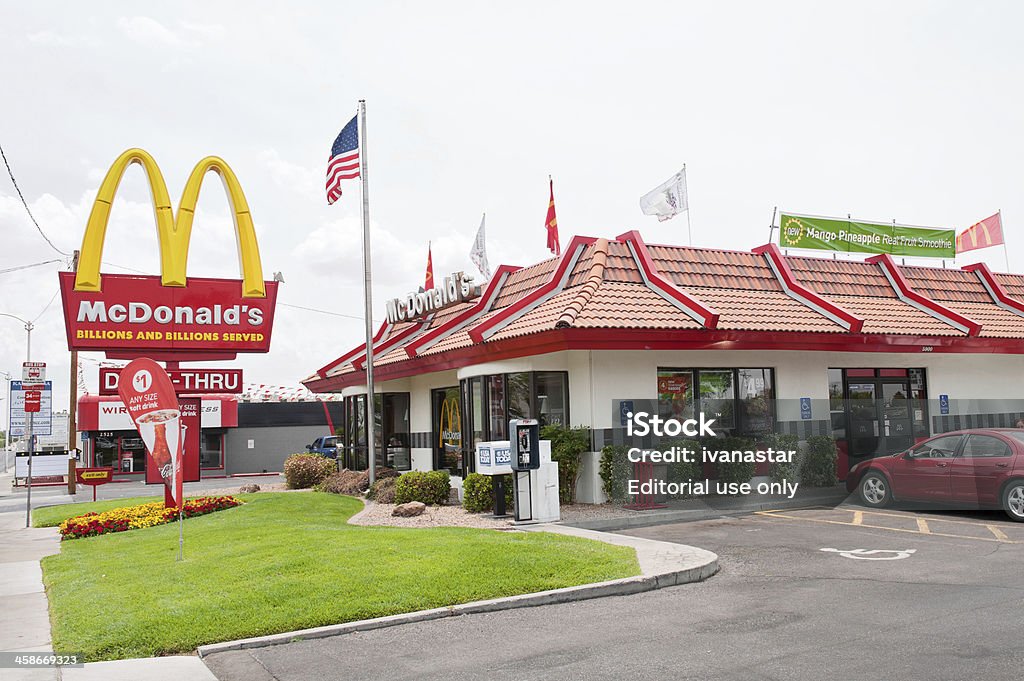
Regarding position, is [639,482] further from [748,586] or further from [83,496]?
[83,496]

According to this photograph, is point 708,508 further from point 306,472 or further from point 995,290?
point 306,472

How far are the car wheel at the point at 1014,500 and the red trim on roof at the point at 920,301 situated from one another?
7.89m

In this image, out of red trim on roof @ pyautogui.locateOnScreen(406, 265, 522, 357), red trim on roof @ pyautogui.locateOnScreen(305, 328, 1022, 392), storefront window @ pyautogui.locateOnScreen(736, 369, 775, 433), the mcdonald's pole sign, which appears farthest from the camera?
red trim on roof @ pyautogui.locateOnScreen(406, 265, 522, 357)

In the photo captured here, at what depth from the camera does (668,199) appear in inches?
913

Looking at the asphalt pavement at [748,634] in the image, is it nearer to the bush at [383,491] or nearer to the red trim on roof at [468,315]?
the bush at [383,491]

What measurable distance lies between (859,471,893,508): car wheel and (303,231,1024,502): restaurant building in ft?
7.66

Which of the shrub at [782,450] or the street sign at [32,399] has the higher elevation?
the street sign at [32,399]

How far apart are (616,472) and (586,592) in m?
7.18

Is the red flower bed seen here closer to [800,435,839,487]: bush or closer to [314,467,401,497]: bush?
[314,467,401,497]: bush

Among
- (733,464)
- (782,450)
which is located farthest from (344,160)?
(782,450)

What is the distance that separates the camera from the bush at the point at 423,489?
18.8m

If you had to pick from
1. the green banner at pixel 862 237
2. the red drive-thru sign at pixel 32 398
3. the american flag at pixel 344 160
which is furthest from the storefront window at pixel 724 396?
the red drive-thru sign at pixel 32 398

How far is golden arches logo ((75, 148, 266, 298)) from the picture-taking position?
16469mm

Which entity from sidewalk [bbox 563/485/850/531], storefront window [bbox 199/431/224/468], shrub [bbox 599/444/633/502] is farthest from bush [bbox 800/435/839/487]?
storefront window [bbox 199/431/224/468]
